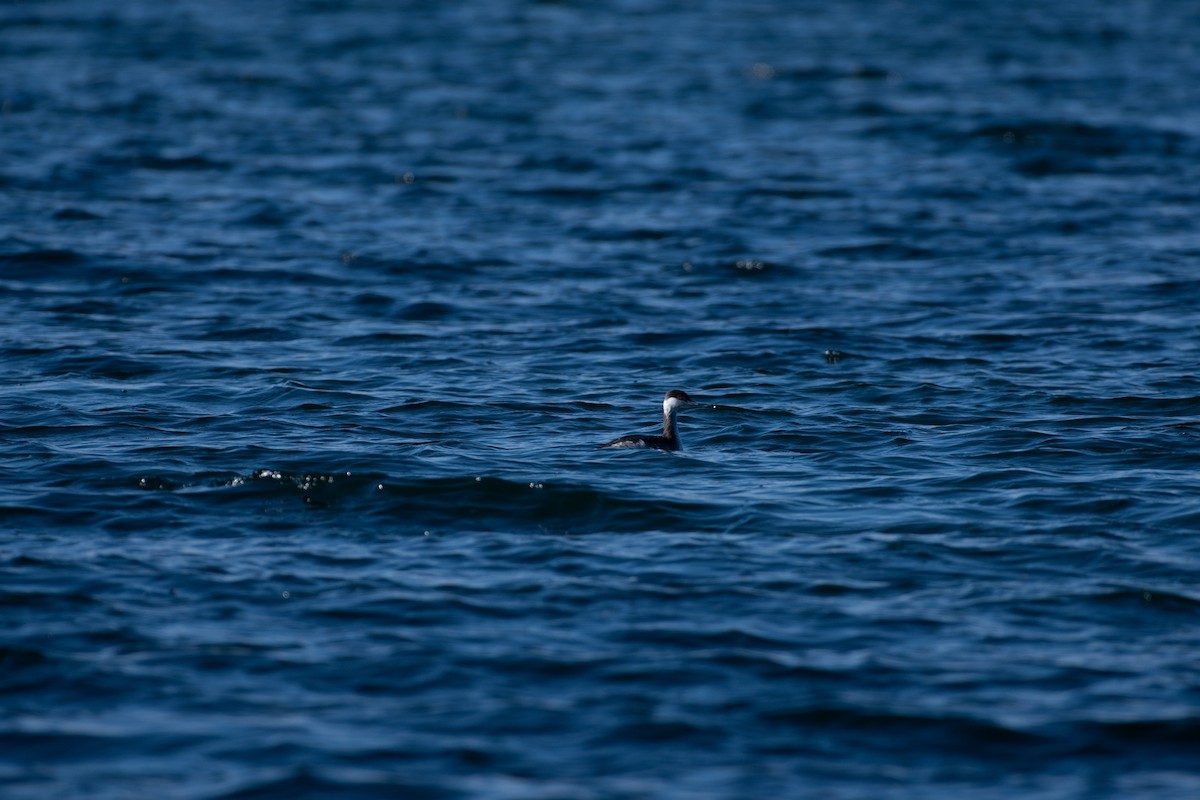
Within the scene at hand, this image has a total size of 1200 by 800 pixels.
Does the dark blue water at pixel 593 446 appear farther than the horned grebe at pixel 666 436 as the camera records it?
No

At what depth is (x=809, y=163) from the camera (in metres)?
31.5

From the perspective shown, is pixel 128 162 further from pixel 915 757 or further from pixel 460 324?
pixel 915 757

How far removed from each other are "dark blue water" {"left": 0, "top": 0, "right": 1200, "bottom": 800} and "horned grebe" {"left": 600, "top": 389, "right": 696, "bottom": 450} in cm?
20

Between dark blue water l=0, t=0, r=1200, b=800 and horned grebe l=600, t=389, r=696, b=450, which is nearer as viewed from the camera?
dark blue water l=0, t=0, r=1200, b=800

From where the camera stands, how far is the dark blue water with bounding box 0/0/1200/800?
33.1 ft

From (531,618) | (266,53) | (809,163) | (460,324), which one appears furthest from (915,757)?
(266,53)

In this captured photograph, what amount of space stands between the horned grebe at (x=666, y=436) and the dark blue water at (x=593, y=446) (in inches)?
7.9

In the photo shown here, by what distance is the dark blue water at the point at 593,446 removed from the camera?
10.1 meters

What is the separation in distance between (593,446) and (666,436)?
2.47 feet

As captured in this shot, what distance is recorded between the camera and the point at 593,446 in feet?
53.0

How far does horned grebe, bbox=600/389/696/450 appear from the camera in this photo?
15.6 metres

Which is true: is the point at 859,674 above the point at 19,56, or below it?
below

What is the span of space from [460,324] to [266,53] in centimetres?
2480

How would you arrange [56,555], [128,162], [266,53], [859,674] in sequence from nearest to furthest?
1. [859,674]
2. [56,555]
3. [128,162]
4. [266,53]
